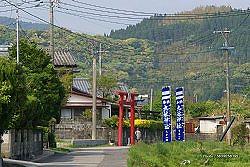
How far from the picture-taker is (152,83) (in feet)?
566

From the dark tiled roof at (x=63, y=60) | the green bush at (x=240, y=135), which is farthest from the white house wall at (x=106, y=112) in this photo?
the green bush at (x=240, y=135)

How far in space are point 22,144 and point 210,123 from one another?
47.6m

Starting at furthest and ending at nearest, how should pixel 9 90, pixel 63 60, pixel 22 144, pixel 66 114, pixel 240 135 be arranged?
pixel 63 60
pixel 66 114
pixel 240 135
pixel 22 144
pixel 9 90

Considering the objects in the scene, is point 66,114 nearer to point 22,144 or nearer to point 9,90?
point 22,144

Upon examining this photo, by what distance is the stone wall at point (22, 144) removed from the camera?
121 ft

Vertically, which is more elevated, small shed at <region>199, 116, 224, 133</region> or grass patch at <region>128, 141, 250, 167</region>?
small shed at <region>199, 116, 224, 133</region>

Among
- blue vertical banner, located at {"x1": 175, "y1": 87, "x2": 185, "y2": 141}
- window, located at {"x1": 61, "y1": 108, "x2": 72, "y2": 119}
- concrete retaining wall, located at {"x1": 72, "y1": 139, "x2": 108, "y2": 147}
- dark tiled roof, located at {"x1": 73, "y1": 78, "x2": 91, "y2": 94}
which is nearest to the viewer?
blue vertical banner, located at {"x1": 175, "y1": 87, "x2": 185, "y2": 141}

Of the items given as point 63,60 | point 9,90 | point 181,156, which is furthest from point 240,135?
point 63,60

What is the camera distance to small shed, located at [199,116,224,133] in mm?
82812

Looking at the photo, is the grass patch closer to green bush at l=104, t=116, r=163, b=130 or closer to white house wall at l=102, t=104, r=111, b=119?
green bush at l=104, t=116, r=163, b=130

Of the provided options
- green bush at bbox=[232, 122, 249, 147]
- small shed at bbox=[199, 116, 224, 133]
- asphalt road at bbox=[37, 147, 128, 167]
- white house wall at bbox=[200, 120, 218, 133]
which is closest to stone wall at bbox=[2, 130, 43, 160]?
asphalt road at bbox=[37, 147, 128, 167]

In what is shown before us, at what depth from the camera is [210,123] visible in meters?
84.6

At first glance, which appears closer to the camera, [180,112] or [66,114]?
[180,112]

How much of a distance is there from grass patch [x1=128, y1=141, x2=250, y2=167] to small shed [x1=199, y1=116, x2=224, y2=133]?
43.1m
